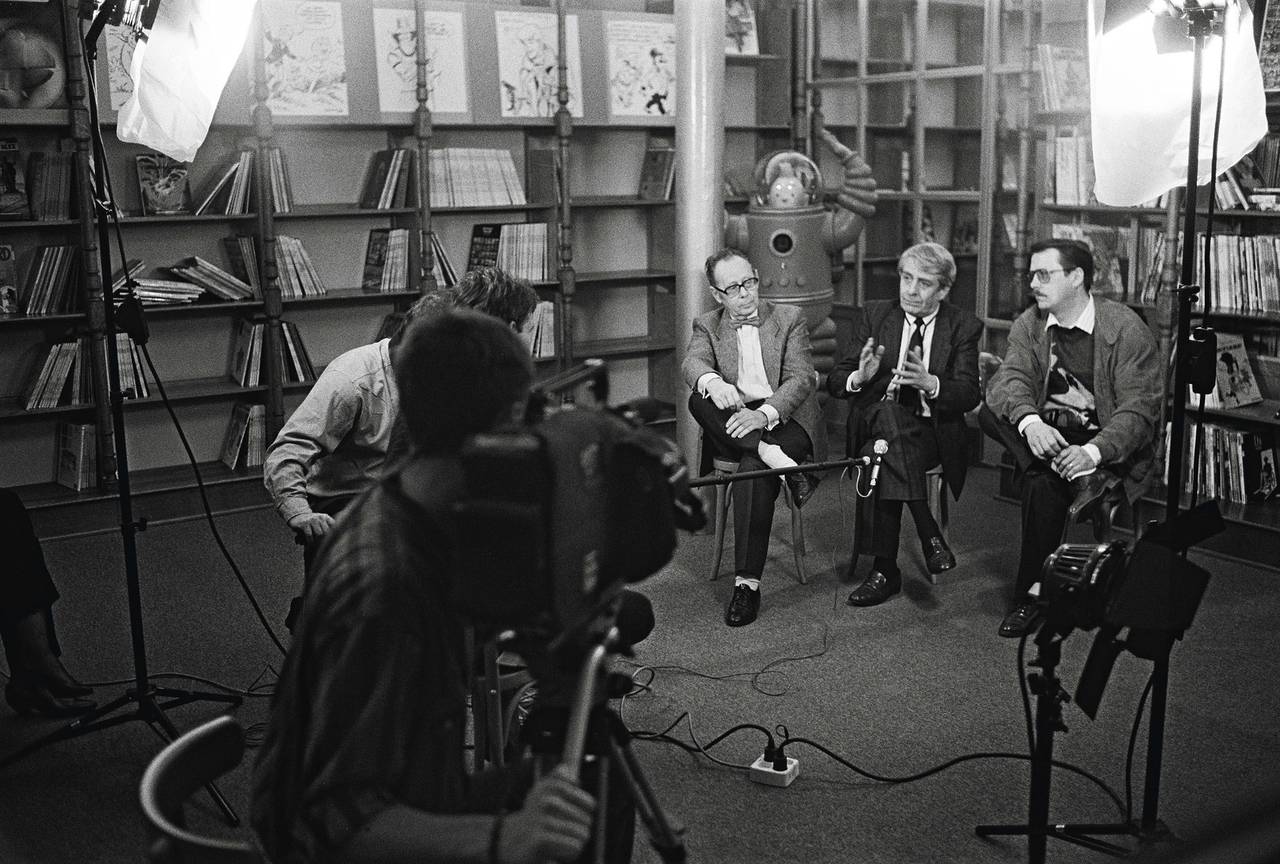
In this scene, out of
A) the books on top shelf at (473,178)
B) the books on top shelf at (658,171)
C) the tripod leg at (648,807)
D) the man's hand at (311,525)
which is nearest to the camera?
the tripod leg at (648,807)

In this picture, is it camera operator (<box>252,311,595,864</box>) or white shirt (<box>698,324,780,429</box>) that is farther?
white shirt (<box>698,324,780,429</box>)

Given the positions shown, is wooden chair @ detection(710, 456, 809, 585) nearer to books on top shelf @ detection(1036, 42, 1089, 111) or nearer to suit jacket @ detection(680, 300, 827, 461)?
suit jacket @ detection(680, 300, 827, 461)

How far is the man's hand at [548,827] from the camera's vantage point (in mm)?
1221

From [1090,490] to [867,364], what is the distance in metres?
0.76

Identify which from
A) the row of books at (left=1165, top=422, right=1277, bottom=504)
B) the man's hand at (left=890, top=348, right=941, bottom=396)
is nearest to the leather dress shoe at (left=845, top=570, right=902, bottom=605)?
the man's hand at (left=890, top=348, right=941, bottom=396)

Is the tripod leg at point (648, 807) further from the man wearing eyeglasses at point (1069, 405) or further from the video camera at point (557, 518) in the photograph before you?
the man wearing eyeglasses at point (1069, 405)

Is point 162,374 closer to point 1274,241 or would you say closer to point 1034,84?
point 1034,84

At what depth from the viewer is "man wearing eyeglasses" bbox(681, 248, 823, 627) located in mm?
3922

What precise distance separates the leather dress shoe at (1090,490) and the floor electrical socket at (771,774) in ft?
4.36

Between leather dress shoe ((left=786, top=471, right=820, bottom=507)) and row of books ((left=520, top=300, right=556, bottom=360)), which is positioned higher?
row of books ((left=520, top=300, right=556, bottom=360))

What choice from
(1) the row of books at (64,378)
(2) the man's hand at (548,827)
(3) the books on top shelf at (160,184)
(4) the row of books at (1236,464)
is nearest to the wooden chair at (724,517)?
(4) the row of books at (1236,464)

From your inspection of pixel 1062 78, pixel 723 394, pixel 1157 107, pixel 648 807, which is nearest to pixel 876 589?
pixel 723 394

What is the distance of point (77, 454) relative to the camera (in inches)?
189

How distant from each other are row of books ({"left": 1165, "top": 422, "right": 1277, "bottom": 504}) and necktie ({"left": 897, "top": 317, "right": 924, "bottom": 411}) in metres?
1.05
